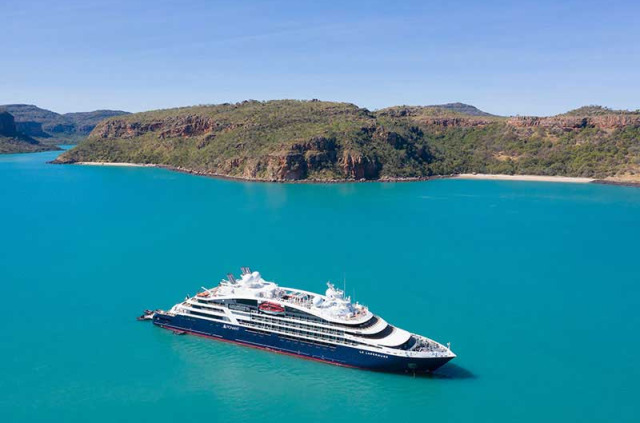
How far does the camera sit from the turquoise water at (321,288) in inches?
1286

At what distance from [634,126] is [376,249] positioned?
430 ft

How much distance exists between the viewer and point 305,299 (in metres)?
39.7

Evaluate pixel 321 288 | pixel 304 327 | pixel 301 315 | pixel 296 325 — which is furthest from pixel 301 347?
pixel 321 288

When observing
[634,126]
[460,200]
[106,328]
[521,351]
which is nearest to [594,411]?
[521,351]

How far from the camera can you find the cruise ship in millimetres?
35062

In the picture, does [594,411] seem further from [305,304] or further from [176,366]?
[176,366]

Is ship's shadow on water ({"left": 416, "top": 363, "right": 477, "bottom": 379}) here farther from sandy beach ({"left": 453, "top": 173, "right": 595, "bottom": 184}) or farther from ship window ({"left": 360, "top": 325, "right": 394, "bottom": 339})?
sandy beach ({"left": 453, "top": 173, "right": 595, "bottom": 184})

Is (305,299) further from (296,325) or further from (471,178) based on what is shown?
(471,178)

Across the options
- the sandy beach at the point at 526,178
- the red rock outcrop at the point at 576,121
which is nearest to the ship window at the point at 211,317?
the sandy beach at the point at 526,178

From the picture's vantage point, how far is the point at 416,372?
3534 cm

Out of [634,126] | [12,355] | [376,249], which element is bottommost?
[12,355]

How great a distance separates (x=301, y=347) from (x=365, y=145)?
118439mm

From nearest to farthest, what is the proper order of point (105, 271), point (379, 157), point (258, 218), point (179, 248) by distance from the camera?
point (105, 271) < point (179, 248) < point (258, 218) < point (379, 157)

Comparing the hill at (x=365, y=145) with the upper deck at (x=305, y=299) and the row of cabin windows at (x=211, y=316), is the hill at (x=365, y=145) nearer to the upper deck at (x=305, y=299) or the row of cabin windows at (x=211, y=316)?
the row of cabin windows at (x=211, y=316)
